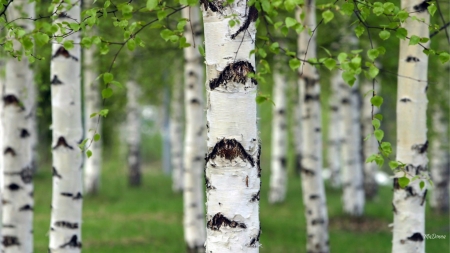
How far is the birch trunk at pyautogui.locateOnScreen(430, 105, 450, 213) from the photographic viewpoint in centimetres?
1755

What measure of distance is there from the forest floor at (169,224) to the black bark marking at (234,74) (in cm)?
787

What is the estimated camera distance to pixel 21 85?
273 inches

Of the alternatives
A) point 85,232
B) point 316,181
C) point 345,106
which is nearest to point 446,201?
point 345,106

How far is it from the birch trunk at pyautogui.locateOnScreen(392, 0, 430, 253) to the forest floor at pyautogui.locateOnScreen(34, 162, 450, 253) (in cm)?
583

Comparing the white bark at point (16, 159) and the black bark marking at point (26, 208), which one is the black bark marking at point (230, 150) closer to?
the white bark at point (16, 159)

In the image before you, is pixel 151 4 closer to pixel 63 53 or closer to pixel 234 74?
pixel 234 74

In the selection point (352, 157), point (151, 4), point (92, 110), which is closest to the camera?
point (151, 4)

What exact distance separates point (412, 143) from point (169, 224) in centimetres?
946

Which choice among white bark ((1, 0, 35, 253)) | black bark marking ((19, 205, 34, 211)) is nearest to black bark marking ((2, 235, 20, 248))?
white bark ((1, 0, 35, 253))

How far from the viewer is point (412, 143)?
→ 583 centimetres

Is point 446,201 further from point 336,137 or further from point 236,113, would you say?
point 236,113

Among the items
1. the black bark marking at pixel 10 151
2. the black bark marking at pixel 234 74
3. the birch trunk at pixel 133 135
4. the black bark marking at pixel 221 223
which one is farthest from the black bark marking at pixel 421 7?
the birch trunk at pixel 133 135

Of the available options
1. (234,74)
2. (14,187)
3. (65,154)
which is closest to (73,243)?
(65,154)

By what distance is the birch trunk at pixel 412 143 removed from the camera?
581 cm
